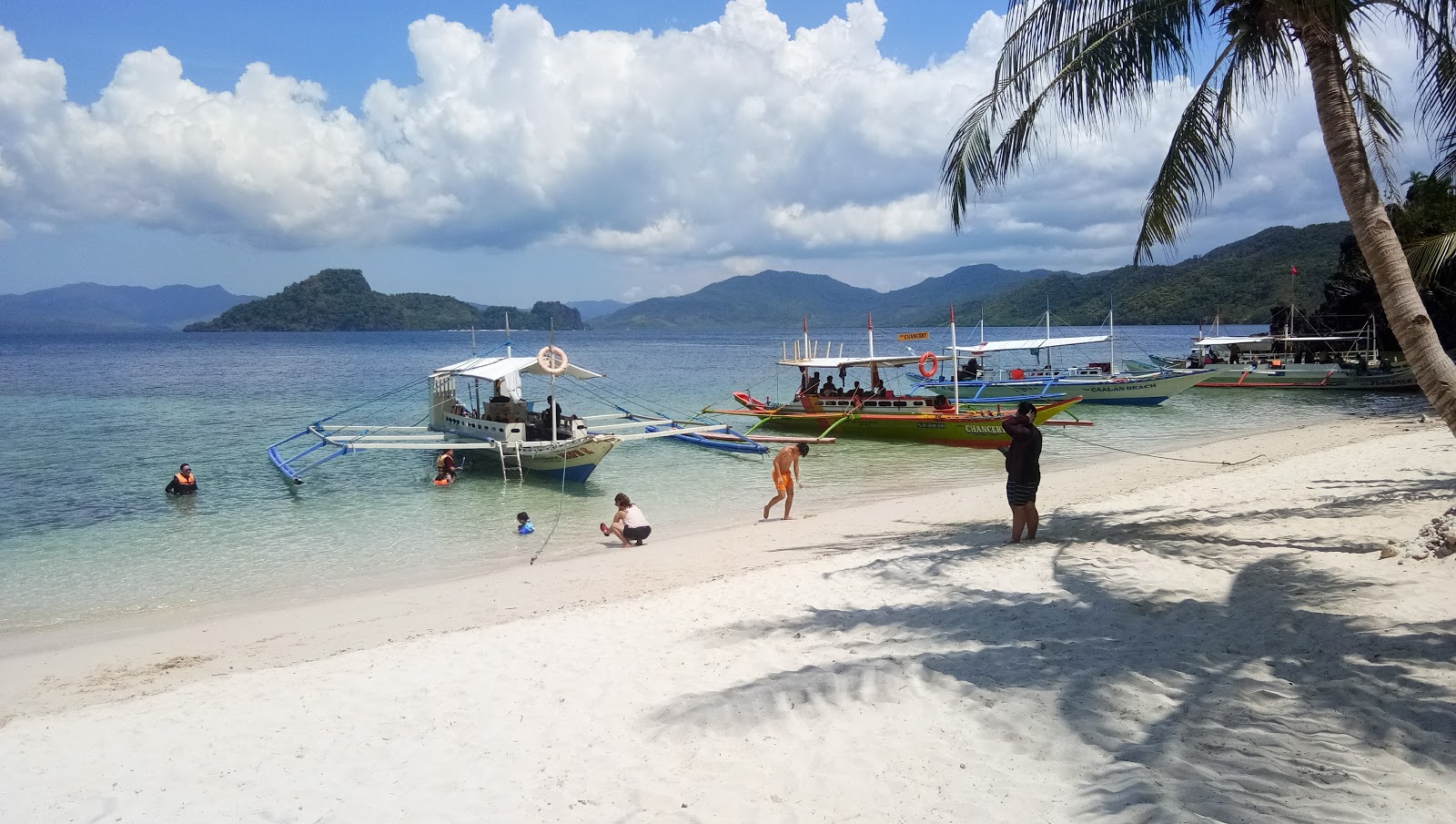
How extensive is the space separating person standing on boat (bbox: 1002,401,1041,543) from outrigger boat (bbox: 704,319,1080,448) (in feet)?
38.7

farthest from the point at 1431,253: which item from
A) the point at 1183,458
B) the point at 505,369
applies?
the point at 505,369

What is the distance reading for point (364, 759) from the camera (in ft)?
14.9

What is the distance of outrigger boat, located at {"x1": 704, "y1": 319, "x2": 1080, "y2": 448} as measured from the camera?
70.2ft

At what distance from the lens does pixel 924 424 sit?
2206cm

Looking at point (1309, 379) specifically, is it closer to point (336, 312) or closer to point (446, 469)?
point (446, 469)

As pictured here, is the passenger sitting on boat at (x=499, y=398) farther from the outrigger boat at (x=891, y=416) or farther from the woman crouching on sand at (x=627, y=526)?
the woman crouching on sand at (x=627, y=526)

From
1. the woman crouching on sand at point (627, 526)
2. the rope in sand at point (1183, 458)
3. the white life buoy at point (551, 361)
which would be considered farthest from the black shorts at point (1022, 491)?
the white life buoy at point (551, 361)

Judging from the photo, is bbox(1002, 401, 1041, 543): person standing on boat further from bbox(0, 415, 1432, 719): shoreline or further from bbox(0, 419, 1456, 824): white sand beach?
bbox(0, 415, 1432, 719): shoreline

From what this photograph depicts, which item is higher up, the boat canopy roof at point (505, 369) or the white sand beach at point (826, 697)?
the boat canopy roof at point (505, 369)

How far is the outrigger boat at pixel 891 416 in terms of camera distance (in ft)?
70.2

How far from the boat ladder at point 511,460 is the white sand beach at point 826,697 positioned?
8.14m

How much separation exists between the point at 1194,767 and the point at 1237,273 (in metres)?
115

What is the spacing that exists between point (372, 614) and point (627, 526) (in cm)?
377

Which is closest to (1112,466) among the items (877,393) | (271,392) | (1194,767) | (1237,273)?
(877,393)
